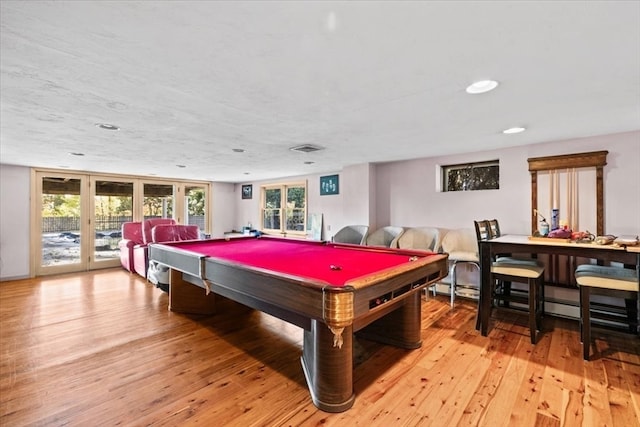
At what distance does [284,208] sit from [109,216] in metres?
3.98

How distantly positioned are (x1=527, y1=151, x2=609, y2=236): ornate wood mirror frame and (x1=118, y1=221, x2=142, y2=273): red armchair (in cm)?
703

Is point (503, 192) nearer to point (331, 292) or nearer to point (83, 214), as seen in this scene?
point (331, 292)

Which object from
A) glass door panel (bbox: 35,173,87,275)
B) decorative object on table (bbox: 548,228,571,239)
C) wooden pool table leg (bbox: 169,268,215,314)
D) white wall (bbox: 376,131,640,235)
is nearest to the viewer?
decorative object on table (bbox: 548,228,571,239)

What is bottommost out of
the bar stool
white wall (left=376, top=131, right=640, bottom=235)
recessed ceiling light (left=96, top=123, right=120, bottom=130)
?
the bar stool

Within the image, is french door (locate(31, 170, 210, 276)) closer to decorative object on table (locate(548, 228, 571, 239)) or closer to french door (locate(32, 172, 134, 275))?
french door (locate(32, 172, 134, 275))

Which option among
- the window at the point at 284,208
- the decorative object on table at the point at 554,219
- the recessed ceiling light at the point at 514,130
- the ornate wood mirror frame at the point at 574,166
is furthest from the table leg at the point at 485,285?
the window at the point at 284,208

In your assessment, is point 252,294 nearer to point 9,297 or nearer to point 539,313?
point 539,313

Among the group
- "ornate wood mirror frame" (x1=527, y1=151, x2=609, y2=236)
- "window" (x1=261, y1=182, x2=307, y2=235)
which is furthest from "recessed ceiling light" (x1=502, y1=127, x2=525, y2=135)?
"window" (x1=261, y1=182, x2=307, y2=235)

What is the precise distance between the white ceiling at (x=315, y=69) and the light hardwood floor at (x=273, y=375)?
6.96ft

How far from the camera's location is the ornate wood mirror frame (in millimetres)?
3357

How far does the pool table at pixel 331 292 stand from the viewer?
5.52ft

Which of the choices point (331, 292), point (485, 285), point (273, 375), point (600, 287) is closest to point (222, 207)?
point (273, 375)

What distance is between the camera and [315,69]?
179 centimetres

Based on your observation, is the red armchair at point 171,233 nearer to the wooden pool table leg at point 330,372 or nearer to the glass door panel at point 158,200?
the glass door panel at point 158,200
